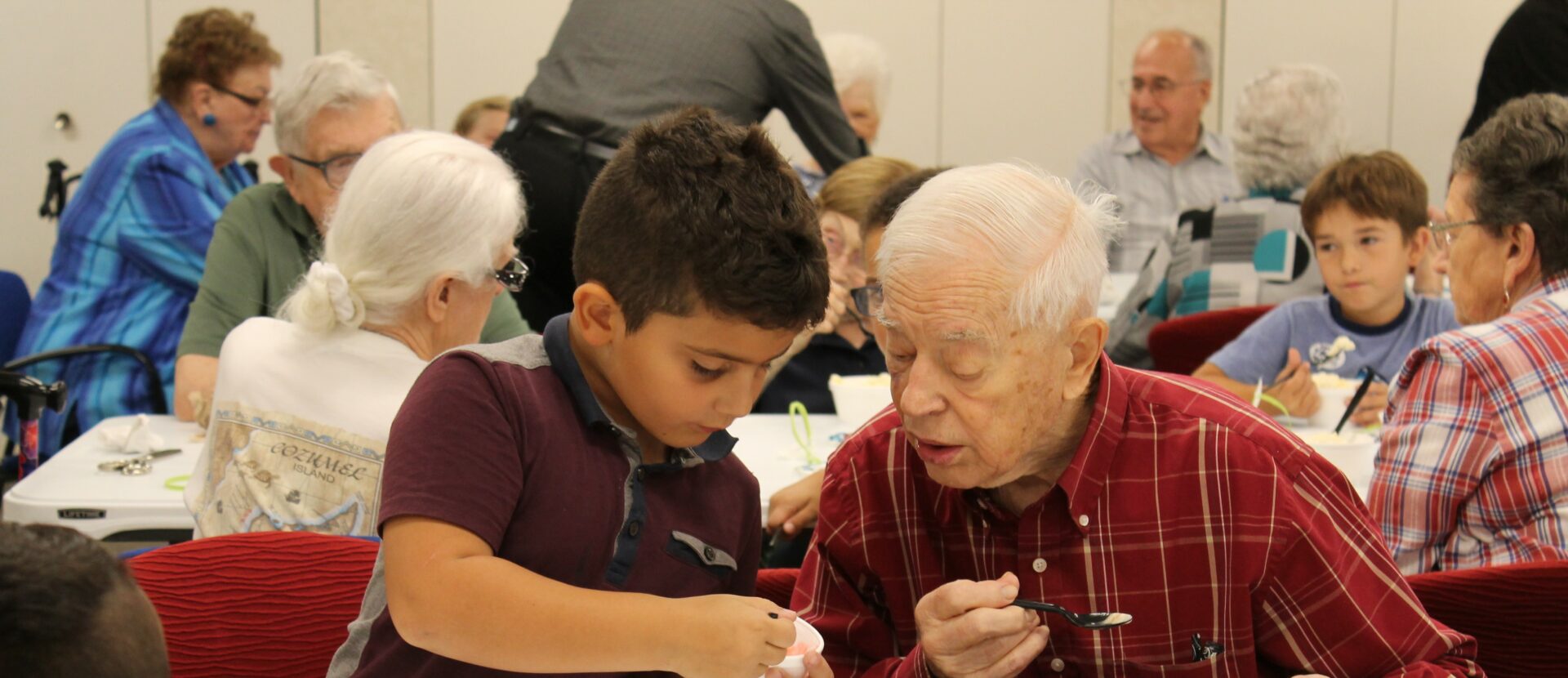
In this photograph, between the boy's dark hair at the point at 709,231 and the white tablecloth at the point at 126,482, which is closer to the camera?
the boy's dark hair at the point at 709,231

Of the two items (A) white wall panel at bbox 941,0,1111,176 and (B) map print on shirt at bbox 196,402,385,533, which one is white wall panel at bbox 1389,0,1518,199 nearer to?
(A) white wall panel at bbox 941,0,1111,176

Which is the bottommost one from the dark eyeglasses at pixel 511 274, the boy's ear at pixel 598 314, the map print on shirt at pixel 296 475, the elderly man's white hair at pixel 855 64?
the map print on shirt at pixel 296 475

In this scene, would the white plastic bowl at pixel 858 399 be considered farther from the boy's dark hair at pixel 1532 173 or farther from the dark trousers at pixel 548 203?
the boy's dark hair at pixel 1532 173

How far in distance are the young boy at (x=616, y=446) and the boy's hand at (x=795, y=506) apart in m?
0.77

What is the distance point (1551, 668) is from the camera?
1732mm

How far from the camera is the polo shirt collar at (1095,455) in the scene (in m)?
1.46

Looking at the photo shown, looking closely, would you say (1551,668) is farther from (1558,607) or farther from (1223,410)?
(1223,410)

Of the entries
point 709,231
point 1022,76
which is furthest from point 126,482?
point 1022,76

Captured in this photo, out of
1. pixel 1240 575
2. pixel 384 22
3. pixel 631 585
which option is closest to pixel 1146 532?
pixel 1240 575

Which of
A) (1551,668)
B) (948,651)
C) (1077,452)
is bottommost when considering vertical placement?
(1551,668)

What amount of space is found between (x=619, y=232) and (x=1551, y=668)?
4.38 feet

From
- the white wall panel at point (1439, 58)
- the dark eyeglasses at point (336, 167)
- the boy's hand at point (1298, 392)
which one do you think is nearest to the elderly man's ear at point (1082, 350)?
the boy's hand at point (1298, 392)

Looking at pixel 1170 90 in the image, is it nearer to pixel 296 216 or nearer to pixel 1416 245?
pixel 1416 245

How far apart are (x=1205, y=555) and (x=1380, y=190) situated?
85.0 inches
